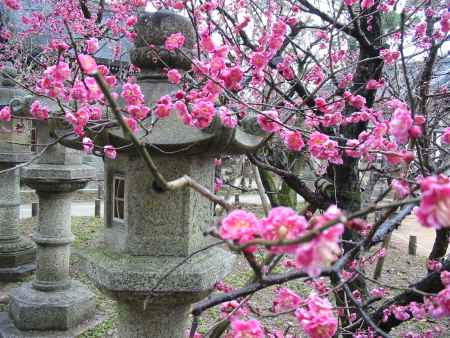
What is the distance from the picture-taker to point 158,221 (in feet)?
7.66

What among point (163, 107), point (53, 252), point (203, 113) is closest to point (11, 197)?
point (53, 252)

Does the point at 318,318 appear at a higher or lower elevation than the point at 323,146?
lower

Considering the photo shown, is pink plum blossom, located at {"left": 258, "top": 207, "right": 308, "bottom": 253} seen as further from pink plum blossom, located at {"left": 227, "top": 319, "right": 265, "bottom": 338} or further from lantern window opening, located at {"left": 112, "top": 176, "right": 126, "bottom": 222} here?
lantern window opening, located at {"left": 112, "top": 176, "right": 126, "bottom": 222}

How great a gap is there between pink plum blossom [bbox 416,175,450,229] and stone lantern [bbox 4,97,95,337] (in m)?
4.22

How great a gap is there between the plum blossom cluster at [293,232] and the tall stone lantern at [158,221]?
1.15m

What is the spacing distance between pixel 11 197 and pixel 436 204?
6851 millimetres

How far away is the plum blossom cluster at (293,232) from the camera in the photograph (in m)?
0.74

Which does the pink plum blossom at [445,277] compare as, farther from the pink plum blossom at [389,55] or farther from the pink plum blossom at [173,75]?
the pink plum blossom at [173,75]

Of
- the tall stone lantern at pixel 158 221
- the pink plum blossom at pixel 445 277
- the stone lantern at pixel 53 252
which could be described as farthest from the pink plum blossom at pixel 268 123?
the stone lantern at pixel 53 252

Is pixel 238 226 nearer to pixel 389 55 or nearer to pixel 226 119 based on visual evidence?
pixel 226 119

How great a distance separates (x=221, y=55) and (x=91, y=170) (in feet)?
9.94

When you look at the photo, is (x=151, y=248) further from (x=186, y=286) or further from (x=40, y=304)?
(x=40, y=304)

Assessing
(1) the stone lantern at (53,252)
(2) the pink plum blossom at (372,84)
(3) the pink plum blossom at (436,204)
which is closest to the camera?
(3) the pink plum blossom at (436,204)

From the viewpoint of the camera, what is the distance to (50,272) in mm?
4625
